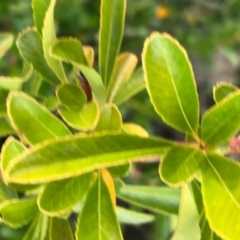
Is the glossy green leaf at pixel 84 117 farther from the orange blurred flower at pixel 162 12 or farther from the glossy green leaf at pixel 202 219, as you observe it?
the orange blurred flower at pixel 162 12

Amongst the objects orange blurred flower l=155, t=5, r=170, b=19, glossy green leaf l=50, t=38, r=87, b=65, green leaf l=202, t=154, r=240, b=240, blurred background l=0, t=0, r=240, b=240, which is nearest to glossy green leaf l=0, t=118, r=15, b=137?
glossy green leaf l=50, t=38, r=87, b=65

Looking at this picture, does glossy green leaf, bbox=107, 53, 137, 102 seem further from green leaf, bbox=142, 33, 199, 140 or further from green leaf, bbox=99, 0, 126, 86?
green leaf, bbox=142, 33, 199, 140

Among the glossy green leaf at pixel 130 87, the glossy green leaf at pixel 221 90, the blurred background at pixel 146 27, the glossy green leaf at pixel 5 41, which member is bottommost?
the blurred background at pixel 146 27

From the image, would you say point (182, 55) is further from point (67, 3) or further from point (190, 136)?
point (67, 3)

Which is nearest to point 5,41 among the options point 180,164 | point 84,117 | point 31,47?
point 31,47

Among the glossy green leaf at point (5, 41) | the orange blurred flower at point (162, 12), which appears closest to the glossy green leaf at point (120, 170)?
the glossy green leaf at point (5, 41)

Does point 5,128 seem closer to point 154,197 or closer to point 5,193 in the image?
point 5,193

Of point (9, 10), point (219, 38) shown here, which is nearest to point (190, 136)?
point (9, 10)

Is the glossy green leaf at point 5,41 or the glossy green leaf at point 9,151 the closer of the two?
the glossy green leaf at point 9,151
